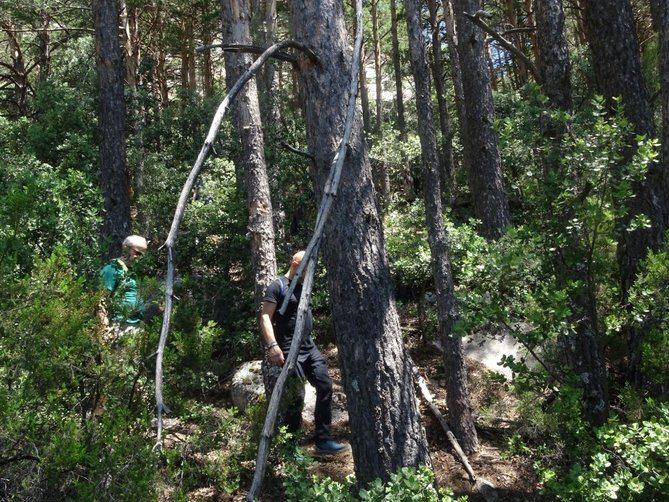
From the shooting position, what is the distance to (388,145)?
15609 millimetres

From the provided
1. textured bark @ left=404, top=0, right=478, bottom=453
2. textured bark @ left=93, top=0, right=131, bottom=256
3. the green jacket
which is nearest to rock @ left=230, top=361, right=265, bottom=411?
textured bark @ left=404, top=0, right=478, bottom=453

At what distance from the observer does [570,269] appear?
439cm

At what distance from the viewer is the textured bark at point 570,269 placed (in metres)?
4.34

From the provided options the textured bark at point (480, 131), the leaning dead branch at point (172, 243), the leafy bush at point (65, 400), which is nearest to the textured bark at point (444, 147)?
the textured bark at point (480, 131)

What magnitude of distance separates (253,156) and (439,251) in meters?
→ 2.48

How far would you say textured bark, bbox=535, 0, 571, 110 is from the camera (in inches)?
197

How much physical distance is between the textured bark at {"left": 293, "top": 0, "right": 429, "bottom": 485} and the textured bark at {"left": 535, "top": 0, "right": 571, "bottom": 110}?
2154mm

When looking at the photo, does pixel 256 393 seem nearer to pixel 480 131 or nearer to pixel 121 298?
pixel 121 298

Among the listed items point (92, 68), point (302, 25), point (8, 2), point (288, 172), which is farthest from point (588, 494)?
point (8, 2)

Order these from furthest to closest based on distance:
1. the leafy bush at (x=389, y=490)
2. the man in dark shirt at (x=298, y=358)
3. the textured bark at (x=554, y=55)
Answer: the man in dark shirt at (x=298, y=358)
the textured bark at (x=554, y=55)
the leafy bush at (x=389, y=490)

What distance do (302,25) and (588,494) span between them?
10.7 ft

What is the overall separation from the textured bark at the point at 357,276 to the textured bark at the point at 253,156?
3571mm

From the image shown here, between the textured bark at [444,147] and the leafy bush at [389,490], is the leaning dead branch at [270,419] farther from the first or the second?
the textured bark at [444,147]

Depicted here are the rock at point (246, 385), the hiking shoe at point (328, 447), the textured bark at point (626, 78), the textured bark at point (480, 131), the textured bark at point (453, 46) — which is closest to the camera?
the hiking shoe at point (328, 447)
